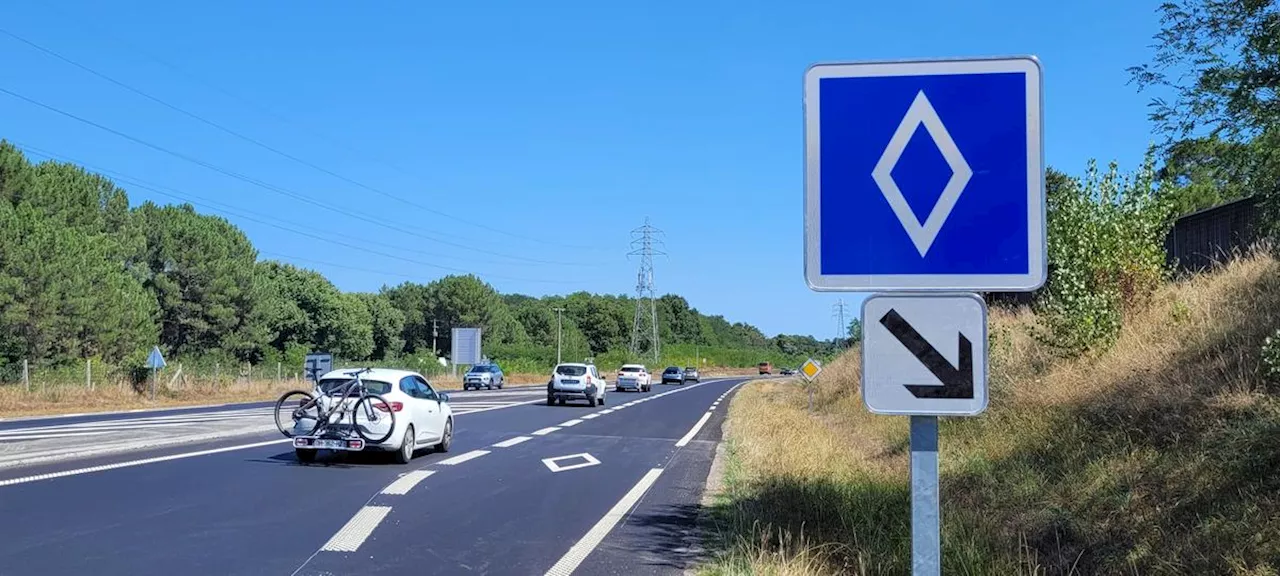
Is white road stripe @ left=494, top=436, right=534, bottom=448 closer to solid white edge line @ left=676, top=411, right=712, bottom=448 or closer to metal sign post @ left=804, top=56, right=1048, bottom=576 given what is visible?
solid white edge line @ left=676, top=411, right=712, bottom=448

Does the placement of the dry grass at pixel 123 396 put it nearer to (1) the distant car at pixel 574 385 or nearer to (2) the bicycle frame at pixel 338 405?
(1) the distant car at pixel 574 385

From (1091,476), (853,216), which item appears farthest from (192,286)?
(853,216)

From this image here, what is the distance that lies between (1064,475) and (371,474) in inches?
367

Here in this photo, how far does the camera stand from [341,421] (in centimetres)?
1549

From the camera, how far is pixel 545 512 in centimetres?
1083

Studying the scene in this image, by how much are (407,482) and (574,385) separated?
24580mm

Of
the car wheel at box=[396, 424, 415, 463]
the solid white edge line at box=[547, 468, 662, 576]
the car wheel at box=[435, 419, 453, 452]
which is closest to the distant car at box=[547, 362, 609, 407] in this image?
the car wheel at box=[435, 419, 453, 452]

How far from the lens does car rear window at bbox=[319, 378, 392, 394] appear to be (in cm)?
1614

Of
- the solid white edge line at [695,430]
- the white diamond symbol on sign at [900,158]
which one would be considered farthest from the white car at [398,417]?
the white diamond symbol on sign at [900,158]

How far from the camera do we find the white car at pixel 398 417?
50.7 feet

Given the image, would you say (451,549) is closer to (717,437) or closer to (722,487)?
(722,487)

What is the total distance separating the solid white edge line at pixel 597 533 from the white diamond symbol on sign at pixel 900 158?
208 inches

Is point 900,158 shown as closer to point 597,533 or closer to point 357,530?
point 597,533

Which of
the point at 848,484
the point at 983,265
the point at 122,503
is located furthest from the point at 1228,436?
the point at 122,503
